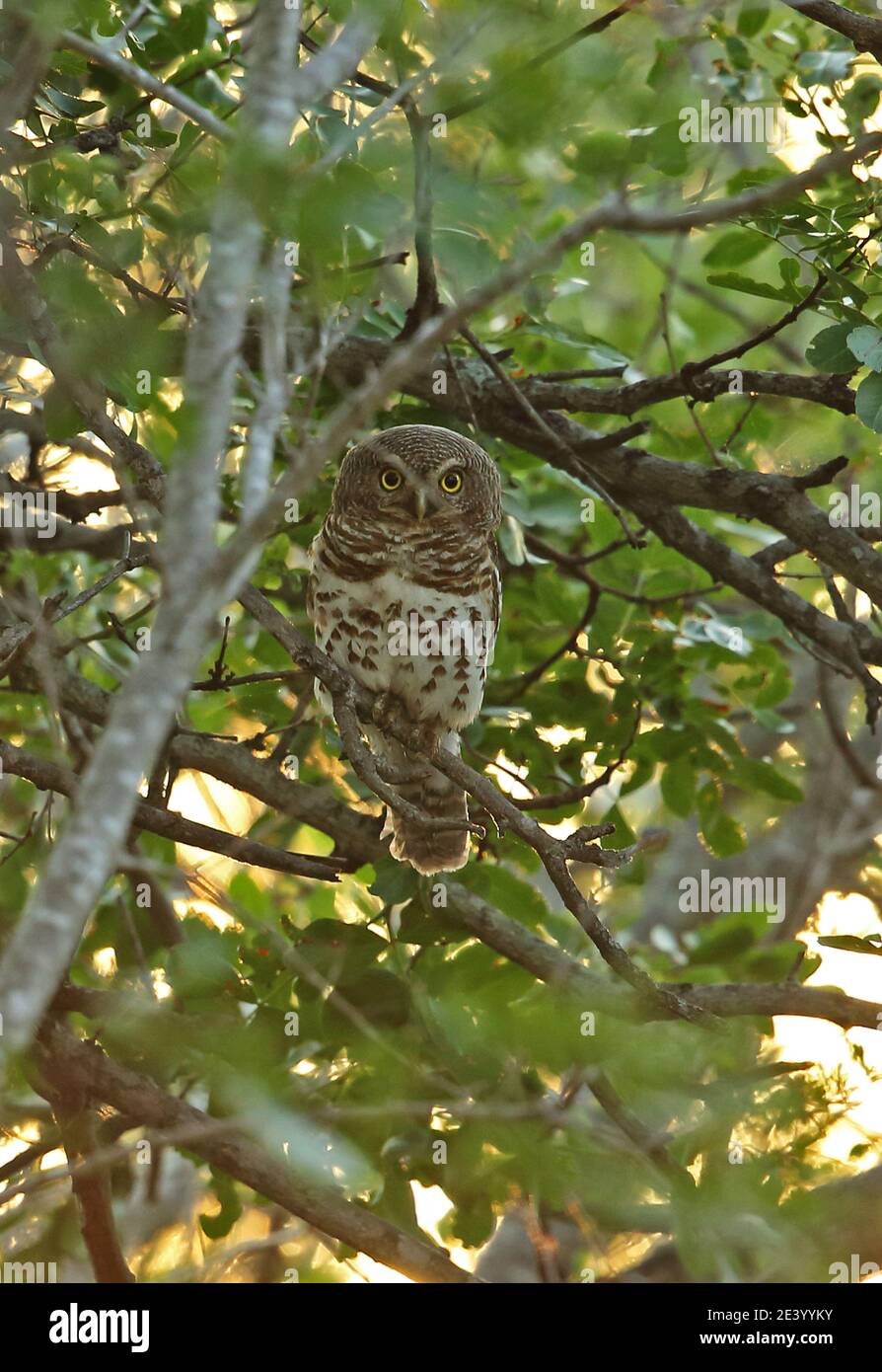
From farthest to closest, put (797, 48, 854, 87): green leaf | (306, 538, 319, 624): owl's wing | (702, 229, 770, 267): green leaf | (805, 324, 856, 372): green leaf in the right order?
(306, 538, 319, 624): owl's wing < (702, 229, 770, 267): green leaf < (797, 48, 854, 87): green leaf < (805, 324, 856, 372): green leaf

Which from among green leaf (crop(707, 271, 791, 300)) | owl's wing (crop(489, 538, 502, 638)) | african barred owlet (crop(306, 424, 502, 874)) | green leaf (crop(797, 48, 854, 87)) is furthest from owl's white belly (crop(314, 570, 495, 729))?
green leaf (crop(797, 48, 854, 87))

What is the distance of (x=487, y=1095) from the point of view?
8.18 feet

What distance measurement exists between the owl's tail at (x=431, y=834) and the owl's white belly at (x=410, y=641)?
0.20 m

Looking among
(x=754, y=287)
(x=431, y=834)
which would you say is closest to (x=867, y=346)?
(x=754, y=287)

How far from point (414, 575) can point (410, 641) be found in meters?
0.20

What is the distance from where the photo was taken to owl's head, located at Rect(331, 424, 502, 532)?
12.9ft

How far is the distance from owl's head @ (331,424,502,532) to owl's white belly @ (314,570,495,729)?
0.71ft

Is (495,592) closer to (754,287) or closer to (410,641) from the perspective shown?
(410,641)

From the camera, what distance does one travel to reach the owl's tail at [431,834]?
133 inches

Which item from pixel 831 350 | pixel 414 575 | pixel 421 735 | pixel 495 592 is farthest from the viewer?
pixel 495 592

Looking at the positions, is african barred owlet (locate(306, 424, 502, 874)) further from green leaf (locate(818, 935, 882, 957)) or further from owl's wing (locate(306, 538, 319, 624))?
green leaf (locate(818, 935, 882, 957))

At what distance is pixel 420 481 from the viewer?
3916 mm
